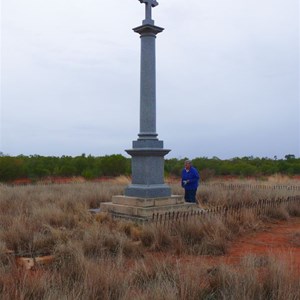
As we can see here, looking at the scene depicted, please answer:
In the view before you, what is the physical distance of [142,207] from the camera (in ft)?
35.2

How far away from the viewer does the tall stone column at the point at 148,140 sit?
451 inches

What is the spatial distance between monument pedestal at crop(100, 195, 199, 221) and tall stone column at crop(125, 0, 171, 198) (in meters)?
0.25

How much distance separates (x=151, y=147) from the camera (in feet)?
37.9

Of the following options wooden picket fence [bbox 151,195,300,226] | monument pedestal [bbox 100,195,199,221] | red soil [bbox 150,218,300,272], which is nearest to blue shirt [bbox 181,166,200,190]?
monument pedestal [bbox 100,195,199,221]

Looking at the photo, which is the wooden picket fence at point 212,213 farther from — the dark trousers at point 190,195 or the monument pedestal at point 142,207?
the dark trousers at point 190,195

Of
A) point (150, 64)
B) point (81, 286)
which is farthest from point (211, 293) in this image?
point (150, 64)

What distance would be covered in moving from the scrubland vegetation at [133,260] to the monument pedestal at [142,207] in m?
0.65

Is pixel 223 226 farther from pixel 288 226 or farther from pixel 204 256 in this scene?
pixel 288 226

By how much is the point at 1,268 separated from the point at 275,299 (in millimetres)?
3581

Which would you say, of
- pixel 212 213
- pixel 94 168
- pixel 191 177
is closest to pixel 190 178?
pixel 191 177

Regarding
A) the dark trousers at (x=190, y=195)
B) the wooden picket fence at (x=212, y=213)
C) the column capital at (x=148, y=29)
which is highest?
the column capital at (x=148, y=29)

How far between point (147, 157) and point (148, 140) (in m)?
0.48

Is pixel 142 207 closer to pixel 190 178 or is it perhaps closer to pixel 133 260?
pixel 190 178

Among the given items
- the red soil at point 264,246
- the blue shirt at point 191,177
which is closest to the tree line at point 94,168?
the blue shirt at point 191,177
